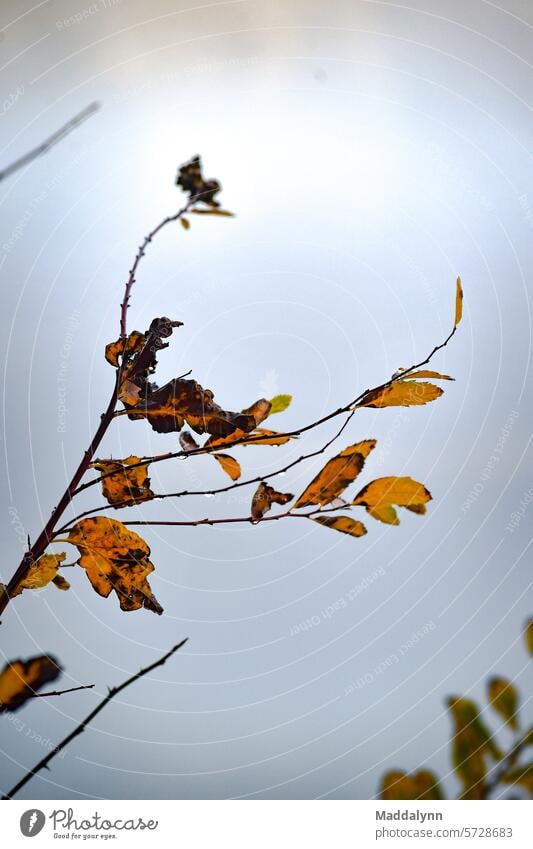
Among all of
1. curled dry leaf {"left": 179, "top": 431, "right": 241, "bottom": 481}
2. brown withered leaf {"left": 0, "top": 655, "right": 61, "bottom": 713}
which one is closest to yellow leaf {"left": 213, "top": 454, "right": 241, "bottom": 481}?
curled dry leaf {"left": 179, "top": 431, "right": 241, "bottom": 481}

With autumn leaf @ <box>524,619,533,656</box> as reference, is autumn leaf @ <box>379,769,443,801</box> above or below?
below

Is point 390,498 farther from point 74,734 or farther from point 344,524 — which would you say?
point 74,734

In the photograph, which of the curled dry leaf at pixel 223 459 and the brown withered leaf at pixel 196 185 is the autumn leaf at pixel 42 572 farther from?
the brown withered leaf at pixel 196 185

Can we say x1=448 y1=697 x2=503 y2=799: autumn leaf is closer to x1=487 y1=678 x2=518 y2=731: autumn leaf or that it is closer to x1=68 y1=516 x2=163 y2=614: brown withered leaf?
x1=487 y1=678 x2=518 y2=731: autumn leaf

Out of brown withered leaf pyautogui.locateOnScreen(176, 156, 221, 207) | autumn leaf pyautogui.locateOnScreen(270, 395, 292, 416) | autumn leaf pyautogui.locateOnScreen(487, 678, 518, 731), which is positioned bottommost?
autumn leaf pyautogui.locateOnScreen(487, 678, 518, 731)

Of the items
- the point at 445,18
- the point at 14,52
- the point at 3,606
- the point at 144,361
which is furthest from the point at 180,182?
the point at 445,18
